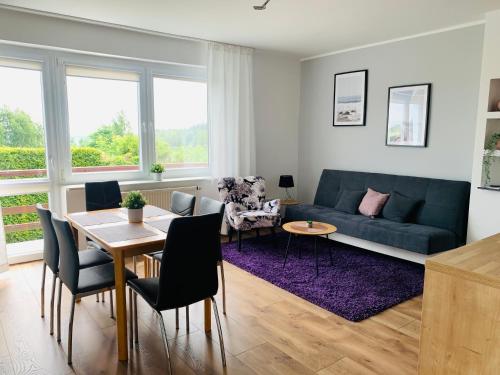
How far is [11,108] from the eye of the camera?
396 cm

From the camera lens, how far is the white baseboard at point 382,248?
3.96 meters

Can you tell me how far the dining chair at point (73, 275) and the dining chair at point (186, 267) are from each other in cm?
28

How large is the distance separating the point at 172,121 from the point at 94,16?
1543 millimetres

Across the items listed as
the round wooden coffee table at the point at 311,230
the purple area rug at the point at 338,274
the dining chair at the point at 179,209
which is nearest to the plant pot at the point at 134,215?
the dining chair at the point at 179,209

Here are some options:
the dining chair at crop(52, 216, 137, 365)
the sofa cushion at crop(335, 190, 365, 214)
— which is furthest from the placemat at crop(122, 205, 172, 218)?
the sofa cushion at crop(335, 190, 365, 214)

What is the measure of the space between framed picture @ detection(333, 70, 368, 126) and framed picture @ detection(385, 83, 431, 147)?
1.33 ft

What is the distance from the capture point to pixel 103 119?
450 cm

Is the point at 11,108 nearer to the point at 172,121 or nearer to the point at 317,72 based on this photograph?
the point at 172,121

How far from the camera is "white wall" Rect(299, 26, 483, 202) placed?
161 inches

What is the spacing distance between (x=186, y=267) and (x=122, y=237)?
1.95ft

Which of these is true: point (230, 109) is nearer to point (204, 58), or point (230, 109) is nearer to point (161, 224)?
point (204, 58)

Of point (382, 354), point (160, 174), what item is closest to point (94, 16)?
point (160, 174)

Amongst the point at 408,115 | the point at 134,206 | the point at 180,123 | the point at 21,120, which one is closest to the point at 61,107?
the point at 21,120

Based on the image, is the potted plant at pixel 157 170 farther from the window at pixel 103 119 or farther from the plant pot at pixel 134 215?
the plant pot at pixel 134 215
